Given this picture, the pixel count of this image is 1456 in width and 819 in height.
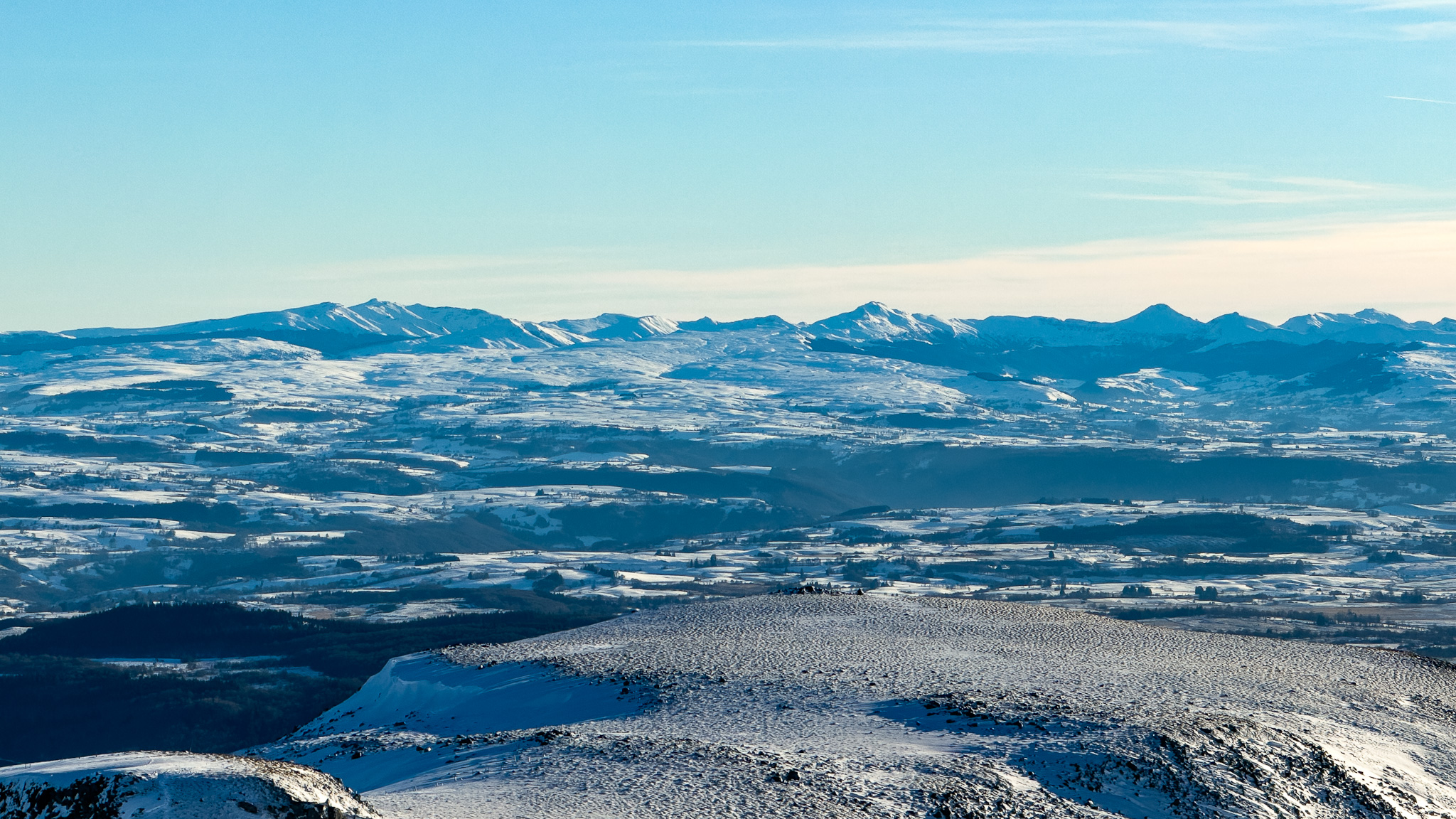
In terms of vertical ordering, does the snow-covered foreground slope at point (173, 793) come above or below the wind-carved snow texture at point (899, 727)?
above

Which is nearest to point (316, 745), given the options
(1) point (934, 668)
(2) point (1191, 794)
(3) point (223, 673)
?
(1) point (934, 668)

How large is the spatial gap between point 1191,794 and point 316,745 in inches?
1468

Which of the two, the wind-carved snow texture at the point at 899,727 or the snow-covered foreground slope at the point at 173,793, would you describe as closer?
the snow-covered foreground slope at the point at 173,793

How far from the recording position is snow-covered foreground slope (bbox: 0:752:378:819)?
4562 centimetres

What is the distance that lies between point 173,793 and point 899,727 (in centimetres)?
2915

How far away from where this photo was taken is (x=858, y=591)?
357 ft

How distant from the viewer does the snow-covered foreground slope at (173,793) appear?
45.6 meters

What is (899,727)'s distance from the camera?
6359 centimetres

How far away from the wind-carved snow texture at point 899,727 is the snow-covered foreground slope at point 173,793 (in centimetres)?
459

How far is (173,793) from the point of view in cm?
4597

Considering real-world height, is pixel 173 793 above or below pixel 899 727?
above

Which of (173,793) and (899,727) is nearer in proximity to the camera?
(173,793)

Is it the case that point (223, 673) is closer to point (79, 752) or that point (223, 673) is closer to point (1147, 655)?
point (79, 752)

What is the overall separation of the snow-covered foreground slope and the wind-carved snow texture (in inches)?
181
